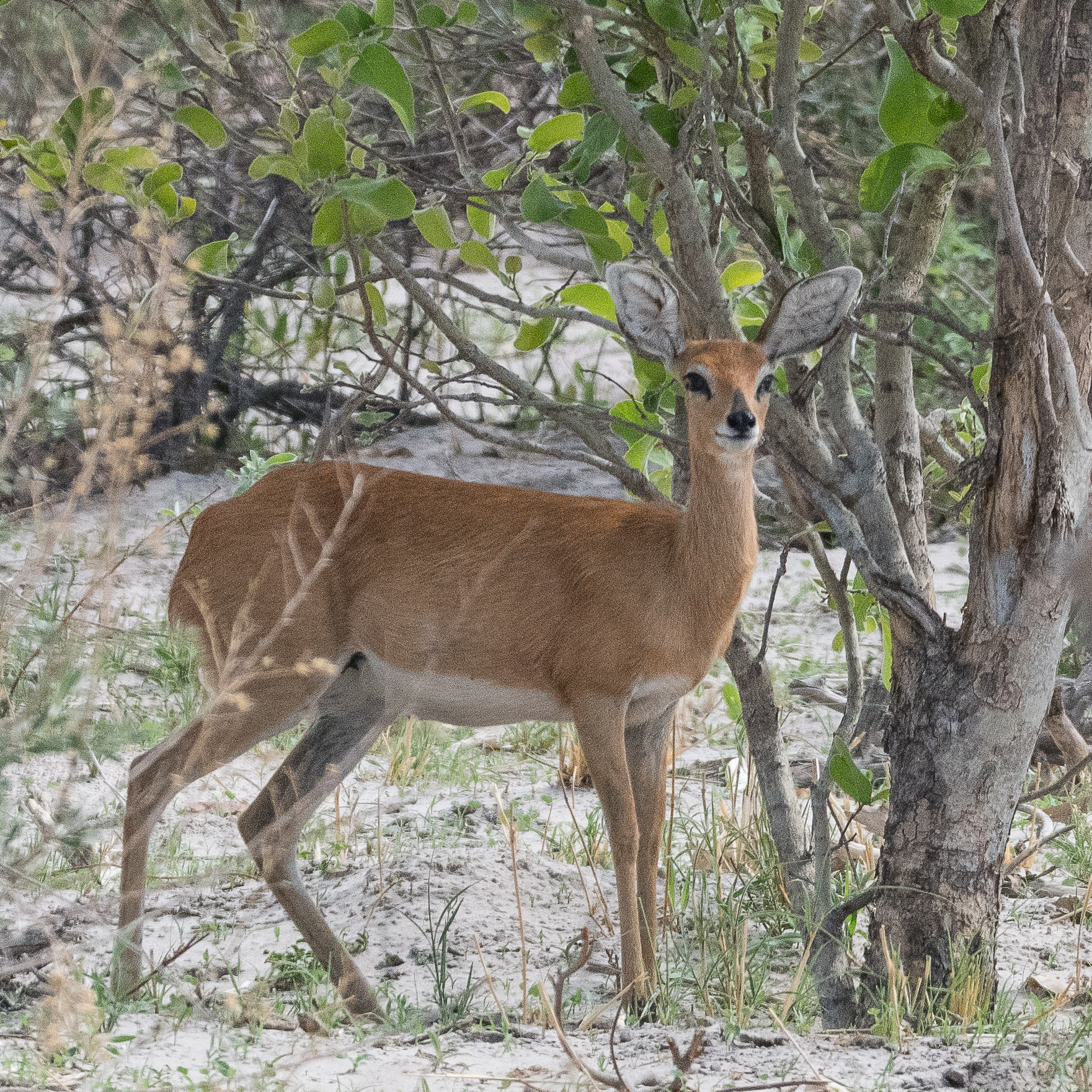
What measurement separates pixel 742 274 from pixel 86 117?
5.63 ft

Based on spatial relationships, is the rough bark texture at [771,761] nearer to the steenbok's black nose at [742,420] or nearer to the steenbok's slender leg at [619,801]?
the steenbok's slender leg at [619,801]

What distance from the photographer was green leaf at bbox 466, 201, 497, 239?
3.71 metres

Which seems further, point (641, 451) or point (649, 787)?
point (641, 451)

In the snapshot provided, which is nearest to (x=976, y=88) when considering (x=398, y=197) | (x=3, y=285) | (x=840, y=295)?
(x=840, y=295)

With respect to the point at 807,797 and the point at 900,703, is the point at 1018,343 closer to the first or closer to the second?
the point at 900,703

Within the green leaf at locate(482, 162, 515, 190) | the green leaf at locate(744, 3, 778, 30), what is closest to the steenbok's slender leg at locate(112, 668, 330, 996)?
the green leaf at locate(482, 162, 515, 190)

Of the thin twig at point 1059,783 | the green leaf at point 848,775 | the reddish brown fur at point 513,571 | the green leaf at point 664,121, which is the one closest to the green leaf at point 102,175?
the reddish brown fur at point 513,571

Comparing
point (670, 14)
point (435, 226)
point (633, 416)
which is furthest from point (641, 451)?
point (670, 14)

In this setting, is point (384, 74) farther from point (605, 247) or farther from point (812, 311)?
point (812, 311)

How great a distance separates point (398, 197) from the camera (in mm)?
2928

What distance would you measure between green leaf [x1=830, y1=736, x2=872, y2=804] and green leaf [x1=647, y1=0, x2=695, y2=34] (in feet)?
5.59

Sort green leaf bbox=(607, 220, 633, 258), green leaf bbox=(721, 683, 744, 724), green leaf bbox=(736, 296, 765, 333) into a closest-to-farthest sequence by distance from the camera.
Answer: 1. green leaf bbox=(607, 220, 633, 258)
2. green leaf bbox=(736, 296, 765, 333)
3. green leaf bbox=(721, 683, 744, 724)

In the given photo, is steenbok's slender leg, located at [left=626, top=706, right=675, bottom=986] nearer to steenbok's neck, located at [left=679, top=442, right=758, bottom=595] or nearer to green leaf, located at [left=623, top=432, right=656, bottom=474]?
steenbok's neck, located at [left=679, top=442, right=758, bottom=595]

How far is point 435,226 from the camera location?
11.3ft
